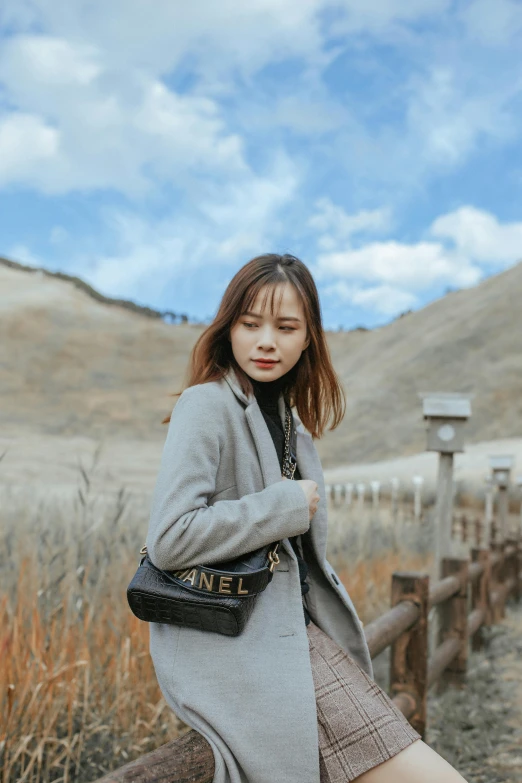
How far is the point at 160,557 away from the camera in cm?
126

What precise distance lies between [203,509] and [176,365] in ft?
138

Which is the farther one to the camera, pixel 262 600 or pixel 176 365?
pixel 176 365

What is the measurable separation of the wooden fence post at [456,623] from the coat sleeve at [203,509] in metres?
3.22

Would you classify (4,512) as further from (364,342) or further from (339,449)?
(364,342)

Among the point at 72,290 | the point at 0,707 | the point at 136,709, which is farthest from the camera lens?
the point at 72,290

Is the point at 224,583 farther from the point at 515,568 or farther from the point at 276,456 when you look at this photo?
the point at 515,568

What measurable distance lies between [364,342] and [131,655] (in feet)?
144

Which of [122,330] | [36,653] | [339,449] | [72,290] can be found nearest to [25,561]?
[36,653]

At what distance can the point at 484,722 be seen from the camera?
12.1 feet

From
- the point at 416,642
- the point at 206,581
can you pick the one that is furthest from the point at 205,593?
the point at 416,642

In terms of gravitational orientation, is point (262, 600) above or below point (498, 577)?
above

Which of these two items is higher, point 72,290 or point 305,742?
point 72,290

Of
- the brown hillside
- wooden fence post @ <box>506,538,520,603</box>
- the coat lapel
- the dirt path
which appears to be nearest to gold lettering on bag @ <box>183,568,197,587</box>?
the coat lapel

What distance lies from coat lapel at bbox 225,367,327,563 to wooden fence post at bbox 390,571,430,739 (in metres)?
1.53
